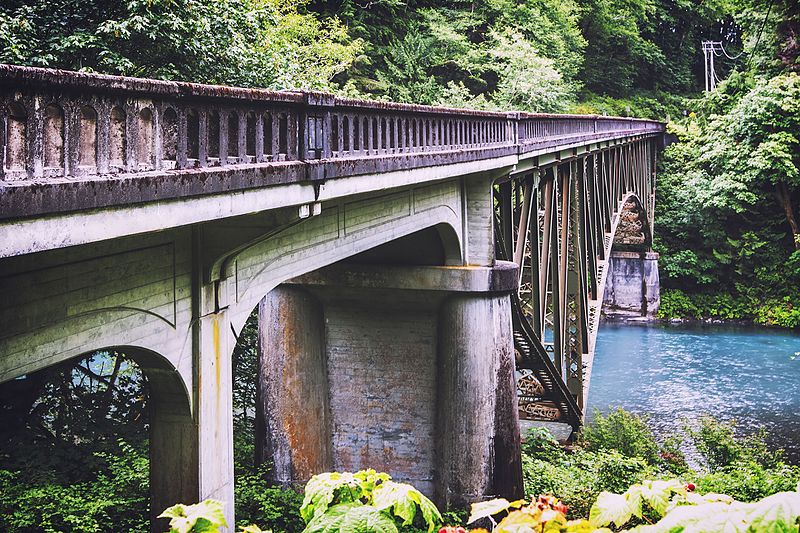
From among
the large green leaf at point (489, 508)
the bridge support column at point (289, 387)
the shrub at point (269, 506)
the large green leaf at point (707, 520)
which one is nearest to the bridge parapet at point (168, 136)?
the large green leaf at point (489, 508)

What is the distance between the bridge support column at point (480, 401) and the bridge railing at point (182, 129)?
408 cm

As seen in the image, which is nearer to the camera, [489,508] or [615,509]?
[489,508]

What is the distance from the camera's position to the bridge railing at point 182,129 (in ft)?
11.8

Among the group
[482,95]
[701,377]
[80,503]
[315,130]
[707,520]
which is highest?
[482,95]

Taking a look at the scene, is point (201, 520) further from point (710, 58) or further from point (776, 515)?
point (710, 58)

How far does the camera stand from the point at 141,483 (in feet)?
35.4

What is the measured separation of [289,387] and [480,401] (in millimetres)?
2999

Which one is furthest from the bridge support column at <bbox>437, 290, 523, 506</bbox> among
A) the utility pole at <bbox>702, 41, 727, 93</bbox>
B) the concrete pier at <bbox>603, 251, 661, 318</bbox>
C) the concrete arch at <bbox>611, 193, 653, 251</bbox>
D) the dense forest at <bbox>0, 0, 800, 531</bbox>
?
the utility pole at <bbox>702, 41, 727, 93</bbox>

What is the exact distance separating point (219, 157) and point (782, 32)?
35.8 metres

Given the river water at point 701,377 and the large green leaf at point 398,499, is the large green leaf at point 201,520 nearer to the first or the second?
the large green leaf at point 398,499

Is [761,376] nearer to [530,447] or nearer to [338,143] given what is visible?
[530,447]

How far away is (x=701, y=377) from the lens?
2548cm

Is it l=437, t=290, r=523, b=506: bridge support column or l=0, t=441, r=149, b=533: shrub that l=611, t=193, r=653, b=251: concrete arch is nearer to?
l=437, t=290, r=523, b=506: bridge support column

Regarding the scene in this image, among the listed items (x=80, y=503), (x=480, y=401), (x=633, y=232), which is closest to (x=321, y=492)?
(x=80, y=503)
